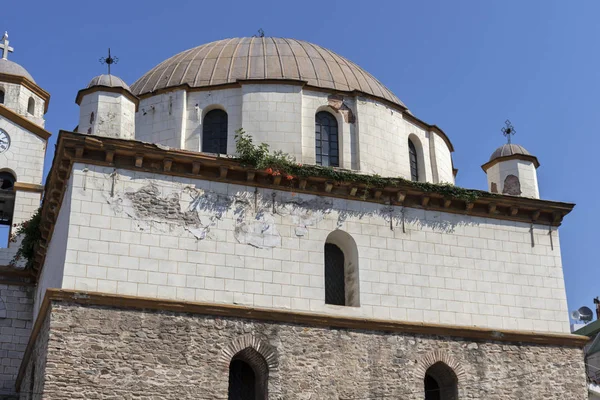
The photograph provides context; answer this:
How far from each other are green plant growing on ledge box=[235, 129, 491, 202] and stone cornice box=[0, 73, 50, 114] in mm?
12116

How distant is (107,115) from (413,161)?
10368 millimetres

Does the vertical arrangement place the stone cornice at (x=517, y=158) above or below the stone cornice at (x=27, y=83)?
below

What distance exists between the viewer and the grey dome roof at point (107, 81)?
23781 mm

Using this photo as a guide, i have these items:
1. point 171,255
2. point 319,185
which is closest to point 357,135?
point 319,185

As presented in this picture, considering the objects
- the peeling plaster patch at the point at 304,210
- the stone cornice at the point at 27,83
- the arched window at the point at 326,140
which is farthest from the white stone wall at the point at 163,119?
the stone cornice at the point at 27,83

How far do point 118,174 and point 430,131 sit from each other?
38.0 ft

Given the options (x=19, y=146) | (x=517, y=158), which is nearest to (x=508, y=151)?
(x=517, y=158)

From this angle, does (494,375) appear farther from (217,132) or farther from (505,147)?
(217,132)

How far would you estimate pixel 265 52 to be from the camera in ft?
96.2

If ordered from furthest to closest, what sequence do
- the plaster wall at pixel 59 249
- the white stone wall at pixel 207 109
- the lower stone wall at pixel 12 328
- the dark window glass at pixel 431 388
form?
the lower stone wall at pixel 12 328, the white stone wall at pixel 207 109, the dark window glass at pixel 431 388, the plaster wall at pixel 59 249

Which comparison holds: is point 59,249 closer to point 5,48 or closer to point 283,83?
point 283,83

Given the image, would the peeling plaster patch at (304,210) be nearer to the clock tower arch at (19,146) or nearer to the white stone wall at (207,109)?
the white stone wall at (207,109)

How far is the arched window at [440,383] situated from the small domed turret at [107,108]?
10067 millimetres

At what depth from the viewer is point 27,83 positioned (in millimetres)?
33812
